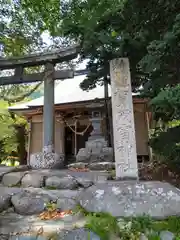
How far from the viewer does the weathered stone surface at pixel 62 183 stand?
506cm

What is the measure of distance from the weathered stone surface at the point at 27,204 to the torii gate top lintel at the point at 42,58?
5103 millimetres

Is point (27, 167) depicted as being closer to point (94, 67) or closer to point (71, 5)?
point (94, 67)

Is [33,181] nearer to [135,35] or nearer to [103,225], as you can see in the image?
[103,225]

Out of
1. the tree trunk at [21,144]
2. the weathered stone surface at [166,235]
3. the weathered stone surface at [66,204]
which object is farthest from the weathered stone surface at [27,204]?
the tree trunk at [21,144]

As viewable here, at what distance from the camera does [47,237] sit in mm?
2943

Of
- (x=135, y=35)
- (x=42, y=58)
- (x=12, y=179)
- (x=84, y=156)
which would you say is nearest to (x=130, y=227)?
(x=12, y=179)

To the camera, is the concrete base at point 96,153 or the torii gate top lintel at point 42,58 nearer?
the concrete base at point 96,153

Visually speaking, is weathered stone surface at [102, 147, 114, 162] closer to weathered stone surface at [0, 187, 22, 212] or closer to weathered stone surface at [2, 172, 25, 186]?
weathered stone surface at [2, 172, 25, 186]

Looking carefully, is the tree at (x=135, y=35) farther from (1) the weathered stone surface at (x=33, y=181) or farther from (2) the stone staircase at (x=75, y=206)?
(1) the weathered stone surface at (x=33, y=181)

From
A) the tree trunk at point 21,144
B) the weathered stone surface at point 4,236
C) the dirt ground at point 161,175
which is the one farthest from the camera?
the tree trunk at point 21,144

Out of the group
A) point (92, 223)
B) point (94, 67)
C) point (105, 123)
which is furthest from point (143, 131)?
point (92, 223)

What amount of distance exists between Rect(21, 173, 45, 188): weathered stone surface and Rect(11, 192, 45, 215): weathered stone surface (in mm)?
1029

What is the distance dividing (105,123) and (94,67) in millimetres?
4406

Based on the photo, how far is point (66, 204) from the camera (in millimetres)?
4090
